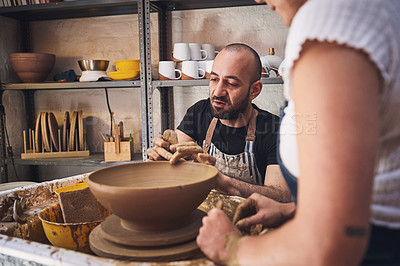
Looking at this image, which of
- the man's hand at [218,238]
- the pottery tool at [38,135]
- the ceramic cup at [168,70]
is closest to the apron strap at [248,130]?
the ceramic cup at [168,70]

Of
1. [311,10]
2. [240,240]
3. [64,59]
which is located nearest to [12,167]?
[64,59]

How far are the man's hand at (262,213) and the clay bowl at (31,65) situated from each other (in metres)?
2.33

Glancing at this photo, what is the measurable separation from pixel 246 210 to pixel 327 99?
1.73 ft

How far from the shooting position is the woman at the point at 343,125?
16.3 inches

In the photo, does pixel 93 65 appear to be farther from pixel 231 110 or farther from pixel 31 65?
pixel 231 110

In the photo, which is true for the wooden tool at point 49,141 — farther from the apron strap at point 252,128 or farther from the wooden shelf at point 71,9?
the apron strap at point 252,128

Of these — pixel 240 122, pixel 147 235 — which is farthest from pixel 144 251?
pixel 240 122

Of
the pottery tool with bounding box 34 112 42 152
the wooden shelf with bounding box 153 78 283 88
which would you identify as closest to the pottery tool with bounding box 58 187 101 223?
the wooden shelf with bounding box 153 78 283 88

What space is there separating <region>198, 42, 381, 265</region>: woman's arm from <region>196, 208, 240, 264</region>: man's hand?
6.5 inches

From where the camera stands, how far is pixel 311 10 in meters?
0.46

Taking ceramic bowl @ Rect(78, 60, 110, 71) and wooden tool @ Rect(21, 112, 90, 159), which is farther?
wooden tool @ Rect(21, 112, 90, 159)

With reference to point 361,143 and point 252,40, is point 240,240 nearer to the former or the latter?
point 361,143

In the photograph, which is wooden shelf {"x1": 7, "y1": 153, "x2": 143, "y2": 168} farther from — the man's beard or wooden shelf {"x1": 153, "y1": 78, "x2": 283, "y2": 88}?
the man's beard

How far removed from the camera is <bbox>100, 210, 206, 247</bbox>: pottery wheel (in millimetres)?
773
